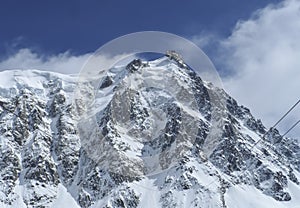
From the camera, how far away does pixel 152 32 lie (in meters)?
35.7

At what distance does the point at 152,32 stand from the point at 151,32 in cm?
7

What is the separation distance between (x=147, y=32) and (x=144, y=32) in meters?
0.42

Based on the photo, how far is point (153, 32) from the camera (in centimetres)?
3556

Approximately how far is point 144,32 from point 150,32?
21.6 inches

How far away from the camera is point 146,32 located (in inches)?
1401

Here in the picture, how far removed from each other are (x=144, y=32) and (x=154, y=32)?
809 mm

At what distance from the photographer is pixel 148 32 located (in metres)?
35.6

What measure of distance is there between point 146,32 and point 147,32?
0.06 meters

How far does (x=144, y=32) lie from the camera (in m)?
36.0

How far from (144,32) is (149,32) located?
1.68ft

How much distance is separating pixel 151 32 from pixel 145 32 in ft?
1.30

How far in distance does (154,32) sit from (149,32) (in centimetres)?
33

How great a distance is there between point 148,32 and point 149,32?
0.07m

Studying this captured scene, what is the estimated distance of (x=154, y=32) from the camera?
3544cm
